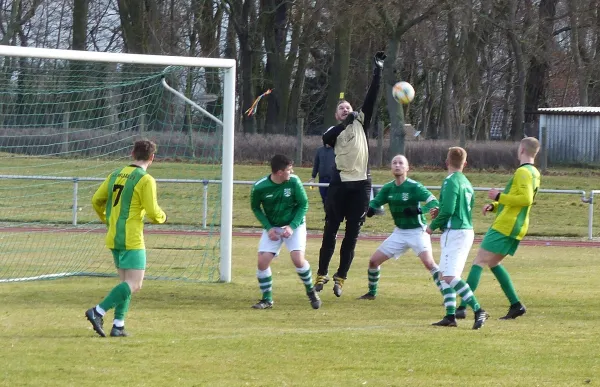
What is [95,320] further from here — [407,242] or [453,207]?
[407,242]

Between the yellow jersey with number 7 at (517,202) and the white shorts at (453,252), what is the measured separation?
532 millimetres

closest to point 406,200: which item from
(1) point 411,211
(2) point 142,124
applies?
(1) point 411,211

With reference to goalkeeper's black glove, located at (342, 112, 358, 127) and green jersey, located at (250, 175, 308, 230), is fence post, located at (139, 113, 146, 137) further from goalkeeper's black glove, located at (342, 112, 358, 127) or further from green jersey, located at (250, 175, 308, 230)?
green jersey, located at (250, 175, 308, 230)

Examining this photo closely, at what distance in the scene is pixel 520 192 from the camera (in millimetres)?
9812

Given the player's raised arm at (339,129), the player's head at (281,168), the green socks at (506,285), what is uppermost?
the player's raised arm at (339,129)

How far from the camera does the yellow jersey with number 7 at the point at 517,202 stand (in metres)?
9.81

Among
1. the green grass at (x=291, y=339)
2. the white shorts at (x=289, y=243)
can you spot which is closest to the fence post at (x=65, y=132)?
the green grass at (x=291, y=339)

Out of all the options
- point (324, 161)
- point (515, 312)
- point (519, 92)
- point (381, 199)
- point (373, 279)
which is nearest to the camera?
point (515, 312)

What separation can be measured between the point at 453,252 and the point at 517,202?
0.81 metres

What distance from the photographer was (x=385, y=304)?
11.0 meters

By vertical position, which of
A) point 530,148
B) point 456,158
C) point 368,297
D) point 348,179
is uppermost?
point 530,148

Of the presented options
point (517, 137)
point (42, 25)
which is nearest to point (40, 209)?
point (517, 137)

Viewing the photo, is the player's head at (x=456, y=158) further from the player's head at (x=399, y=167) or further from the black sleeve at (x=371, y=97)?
the black sleeve at (x=371, y=97)

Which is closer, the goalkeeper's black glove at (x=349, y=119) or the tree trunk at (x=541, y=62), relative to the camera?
the goalkeeper's black glove at (x=349, y=119)
